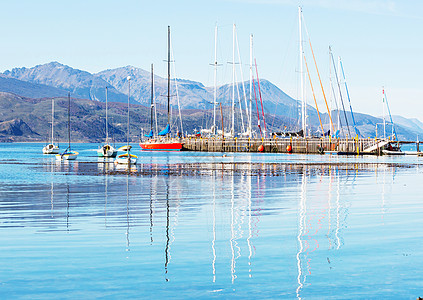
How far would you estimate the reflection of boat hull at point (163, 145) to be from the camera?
162 metres

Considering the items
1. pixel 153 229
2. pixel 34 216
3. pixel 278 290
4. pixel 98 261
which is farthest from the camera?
pixel 34 216

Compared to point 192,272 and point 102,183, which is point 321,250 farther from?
point 102,183

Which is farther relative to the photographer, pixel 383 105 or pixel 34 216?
pixel 383 105

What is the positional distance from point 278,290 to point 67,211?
16.9 meters

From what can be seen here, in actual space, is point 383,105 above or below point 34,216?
above

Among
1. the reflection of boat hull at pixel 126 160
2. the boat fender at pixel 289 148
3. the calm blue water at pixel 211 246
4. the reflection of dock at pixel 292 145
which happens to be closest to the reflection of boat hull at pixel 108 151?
the reflection of boat hull at pixel 126 160

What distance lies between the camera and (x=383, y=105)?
511 feet

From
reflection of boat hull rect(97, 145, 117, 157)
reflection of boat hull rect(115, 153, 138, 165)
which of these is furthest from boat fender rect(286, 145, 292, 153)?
reflection of boat hull rect(115, 153, 138, 165)

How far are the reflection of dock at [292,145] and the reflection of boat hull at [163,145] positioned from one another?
313 cm

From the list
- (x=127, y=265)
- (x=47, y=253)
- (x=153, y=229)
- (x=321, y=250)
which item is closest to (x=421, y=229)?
(x=321, y=250)

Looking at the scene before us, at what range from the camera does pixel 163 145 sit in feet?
543

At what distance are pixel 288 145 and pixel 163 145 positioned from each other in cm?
3720

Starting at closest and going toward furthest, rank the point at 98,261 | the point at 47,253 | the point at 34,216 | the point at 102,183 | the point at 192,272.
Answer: the point at 192,272, the point at 98,261, the point at 47,253, the point at 34,216, the point at 102,183

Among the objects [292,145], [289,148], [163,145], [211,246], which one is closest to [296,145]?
[292,145]
